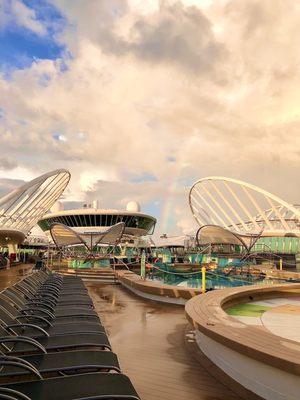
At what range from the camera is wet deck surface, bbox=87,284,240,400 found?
15.6 ft

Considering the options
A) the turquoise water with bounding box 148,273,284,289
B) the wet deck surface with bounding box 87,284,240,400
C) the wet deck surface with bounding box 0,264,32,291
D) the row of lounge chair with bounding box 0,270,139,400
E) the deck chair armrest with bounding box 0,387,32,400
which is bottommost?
the wet deck surface with bounding box 0,264,32,291

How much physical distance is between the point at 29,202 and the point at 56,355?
205 feet

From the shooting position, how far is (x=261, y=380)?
4.39 meters

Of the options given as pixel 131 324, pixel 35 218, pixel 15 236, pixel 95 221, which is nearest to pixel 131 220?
pixel 95 221

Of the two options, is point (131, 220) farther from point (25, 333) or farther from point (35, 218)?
point (25, 333)

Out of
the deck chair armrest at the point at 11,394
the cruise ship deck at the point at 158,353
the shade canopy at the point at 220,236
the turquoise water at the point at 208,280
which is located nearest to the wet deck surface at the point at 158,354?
the cruise ship deck at the point at 158,353

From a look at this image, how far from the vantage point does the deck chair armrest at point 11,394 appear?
2.83m

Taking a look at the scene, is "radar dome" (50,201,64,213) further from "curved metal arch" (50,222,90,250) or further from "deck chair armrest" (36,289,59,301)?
"deck chair armrest" (36,289,59,301)

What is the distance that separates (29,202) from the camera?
63.6 meters

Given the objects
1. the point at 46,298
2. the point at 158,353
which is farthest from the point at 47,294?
the point at 158,353

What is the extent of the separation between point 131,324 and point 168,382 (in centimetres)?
382

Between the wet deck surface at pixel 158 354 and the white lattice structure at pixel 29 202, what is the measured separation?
102 feet

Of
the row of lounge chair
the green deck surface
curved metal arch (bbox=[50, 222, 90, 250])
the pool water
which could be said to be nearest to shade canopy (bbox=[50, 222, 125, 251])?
curved metal arch (bbox=[50, 222, 90, 250])

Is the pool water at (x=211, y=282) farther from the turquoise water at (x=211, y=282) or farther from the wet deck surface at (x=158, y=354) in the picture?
the wet deck surface at (x=158, y=354)
